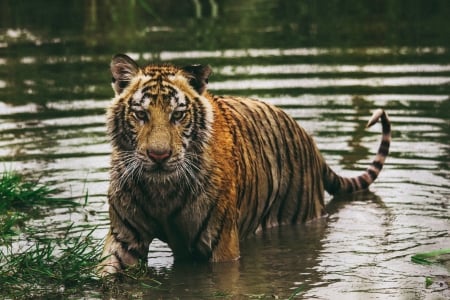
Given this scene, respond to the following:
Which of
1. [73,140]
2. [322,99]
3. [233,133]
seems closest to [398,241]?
[233,133]

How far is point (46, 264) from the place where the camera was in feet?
22.2

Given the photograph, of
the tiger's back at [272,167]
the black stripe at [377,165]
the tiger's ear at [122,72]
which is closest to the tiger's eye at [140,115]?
the tiger's ear at [122,72]

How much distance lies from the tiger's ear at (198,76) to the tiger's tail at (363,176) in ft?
6.23

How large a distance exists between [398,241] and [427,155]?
2.35 metres

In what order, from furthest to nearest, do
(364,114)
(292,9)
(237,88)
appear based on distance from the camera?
(292,9), (237,88), (364,114)

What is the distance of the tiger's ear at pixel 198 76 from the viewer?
6926 mm

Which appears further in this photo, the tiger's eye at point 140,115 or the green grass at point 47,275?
the tiger's eye at point 140,115

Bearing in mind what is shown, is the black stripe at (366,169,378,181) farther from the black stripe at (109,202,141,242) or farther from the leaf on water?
the black stripe at (109,202,141,242)

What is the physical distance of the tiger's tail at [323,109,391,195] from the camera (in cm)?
877

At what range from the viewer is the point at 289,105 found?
11898 millimetres

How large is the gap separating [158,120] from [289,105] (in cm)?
529

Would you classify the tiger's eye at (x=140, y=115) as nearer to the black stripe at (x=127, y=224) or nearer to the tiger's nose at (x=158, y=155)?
the tiger's nose at (x=158, y=155)

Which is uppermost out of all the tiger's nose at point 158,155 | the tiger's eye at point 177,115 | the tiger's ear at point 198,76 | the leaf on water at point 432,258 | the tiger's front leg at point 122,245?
the tiger's ear at point 198,76

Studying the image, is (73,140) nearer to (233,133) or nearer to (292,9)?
(233,133)
